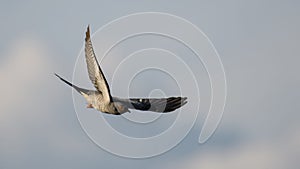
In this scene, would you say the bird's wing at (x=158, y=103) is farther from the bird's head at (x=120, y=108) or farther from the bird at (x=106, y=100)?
the bird's head at (x=120, y=108)

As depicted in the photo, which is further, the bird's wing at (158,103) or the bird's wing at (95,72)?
the bird's wing at (158,103)

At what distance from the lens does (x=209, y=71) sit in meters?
32.7

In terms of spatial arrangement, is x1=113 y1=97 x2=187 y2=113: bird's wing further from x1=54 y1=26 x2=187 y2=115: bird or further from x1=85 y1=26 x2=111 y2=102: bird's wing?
x1=85 y1=26 x2=111 y2=102: bird's wing

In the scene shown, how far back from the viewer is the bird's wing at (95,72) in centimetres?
2462

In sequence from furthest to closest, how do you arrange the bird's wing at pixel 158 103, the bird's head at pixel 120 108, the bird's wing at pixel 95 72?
the bird's wing at pixel 158 103 < the bird's head at pixel 120 108 < the bird's wing at pixel 95 72

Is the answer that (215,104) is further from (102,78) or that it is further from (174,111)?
(102,78)

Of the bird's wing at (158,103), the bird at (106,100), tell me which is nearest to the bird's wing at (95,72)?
the bird at (106,100)

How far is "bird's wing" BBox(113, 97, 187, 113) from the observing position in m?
28.5

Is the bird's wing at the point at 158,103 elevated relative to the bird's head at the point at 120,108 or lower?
elevated

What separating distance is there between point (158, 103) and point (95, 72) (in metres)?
5.13

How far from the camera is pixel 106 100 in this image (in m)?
25.7

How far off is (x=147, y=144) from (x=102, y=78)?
1064 cm

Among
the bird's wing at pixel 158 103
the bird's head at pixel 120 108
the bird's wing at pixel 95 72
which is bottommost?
the bird's head at pixel 120 108

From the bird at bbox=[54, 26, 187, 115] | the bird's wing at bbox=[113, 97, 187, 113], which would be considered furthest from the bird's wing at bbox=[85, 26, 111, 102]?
the bird's wing at bbox=[113, 97, 187, 113]
